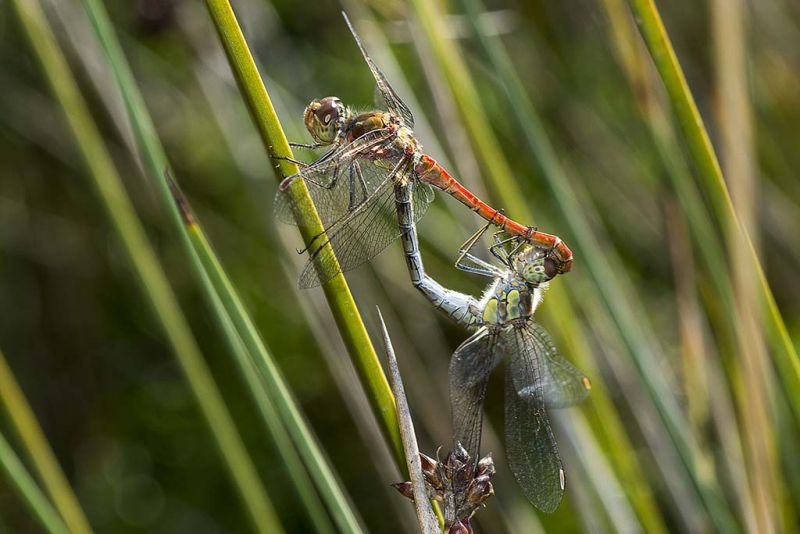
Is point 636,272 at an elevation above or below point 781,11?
below

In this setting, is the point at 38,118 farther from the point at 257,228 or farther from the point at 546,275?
the point at 546,275

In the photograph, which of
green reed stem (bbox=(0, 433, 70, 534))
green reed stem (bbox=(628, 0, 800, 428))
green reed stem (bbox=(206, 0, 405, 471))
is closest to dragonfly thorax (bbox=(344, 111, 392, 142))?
green reed stem (bbox=(206, 0, 405, 471))

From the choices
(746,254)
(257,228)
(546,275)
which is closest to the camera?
(746,254)

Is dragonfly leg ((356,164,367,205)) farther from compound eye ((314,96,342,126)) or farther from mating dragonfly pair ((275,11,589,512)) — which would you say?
compound eye ((314,96,342,126))

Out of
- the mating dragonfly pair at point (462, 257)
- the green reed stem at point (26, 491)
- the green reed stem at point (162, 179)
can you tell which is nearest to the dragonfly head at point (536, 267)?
the mating dragonfly pair at point (462, 257)

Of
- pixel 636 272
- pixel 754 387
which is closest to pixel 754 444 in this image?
pixel 754 387

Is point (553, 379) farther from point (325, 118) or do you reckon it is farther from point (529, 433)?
point (325, 118)
